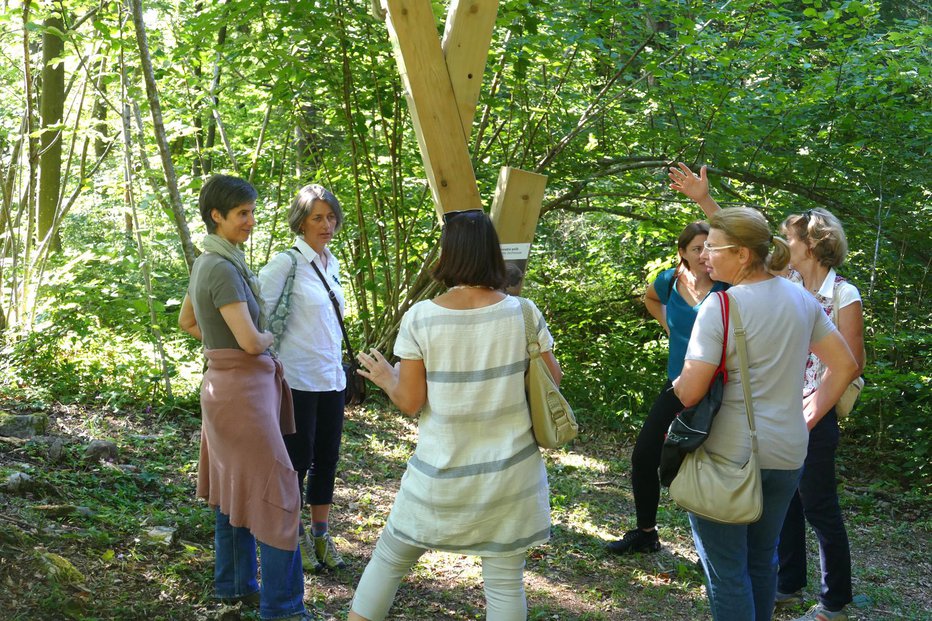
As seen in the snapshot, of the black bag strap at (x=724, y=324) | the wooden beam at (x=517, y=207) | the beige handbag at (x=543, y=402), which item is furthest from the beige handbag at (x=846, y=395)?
the beige handbag at (x=543, y=402)

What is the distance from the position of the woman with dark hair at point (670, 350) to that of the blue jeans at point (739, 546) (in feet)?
4.58

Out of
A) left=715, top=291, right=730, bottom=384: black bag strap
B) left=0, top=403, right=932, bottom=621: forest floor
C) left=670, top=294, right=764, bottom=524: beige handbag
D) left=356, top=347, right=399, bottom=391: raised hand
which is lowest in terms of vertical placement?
left=0, top=403, right=932, bottom=621: forest floor

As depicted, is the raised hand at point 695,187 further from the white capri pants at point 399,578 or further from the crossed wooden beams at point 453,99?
the white capri pants at point 399,578

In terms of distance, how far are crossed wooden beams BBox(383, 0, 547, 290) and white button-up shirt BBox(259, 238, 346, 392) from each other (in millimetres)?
1037

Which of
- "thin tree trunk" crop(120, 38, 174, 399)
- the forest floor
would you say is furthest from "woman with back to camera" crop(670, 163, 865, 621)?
"thin tree trunk" crop(120, 38, 174, 399)

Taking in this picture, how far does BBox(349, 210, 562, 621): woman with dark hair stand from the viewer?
2.64 metres

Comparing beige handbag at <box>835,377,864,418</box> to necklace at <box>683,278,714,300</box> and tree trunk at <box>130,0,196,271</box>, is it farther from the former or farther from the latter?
tree trunk at <box>130,0,196,271</box>

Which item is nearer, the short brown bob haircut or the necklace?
the short brown bob haircut

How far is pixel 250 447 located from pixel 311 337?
2.76 ft

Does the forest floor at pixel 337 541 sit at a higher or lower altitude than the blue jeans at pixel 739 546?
lower

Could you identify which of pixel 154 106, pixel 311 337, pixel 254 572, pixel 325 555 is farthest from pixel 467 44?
pixel 154 106

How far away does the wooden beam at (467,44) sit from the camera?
123 inches

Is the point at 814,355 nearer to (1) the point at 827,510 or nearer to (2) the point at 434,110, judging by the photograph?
(1) the point at 827,510

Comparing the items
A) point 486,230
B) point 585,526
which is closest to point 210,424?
point 486,230
